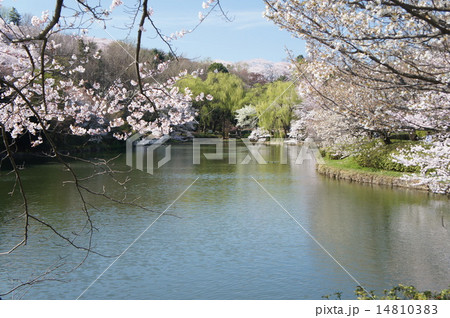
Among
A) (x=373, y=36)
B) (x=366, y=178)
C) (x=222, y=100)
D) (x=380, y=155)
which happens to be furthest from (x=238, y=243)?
(x=222, y=100)

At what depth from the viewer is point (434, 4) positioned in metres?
4.03

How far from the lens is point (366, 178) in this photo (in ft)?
50.8

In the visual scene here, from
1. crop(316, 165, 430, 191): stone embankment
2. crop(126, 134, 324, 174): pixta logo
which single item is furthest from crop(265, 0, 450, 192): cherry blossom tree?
crop(126, 134, 324, 174): pixta logo

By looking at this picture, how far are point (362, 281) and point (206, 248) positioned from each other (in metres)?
2.61

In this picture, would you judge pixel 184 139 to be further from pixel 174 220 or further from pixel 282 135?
pixel 174 220

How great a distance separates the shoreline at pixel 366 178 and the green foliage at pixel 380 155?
0.64 meters

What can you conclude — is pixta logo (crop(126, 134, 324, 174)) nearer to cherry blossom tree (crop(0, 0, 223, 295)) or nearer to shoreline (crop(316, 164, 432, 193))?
shoreline (crop(316, 164, 432, 193))

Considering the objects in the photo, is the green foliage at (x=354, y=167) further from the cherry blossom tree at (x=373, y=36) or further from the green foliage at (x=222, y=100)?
the green foliage at (x=222, y=100)

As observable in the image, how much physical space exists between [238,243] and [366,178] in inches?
320

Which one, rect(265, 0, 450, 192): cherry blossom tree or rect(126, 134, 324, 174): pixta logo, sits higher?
rect(265, 0, 450, 192): cherry blossom tree

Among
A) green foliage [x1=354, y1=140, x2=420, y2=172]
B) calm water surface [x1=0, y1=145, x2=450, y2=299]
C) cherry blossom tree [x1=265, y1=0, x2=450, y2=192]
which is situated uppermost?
cherry blossom tree [x1=265, y1=0, x2=450, y2=192]

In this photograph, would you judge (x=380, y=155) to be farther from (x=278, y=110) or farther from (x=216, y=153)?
(x=278, y=110)

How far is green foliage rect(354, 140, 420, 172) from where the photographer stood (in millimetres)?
15336

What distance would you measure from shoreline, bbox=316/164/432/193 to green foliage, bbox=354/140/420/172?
64 cm
